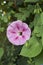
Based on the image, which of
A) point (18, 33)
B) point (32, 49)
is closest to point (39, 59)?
point (32, 49)

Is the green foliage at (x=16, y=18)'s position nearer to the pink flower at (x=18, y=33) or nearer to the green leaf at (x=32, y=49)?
the pink flower at (x=18, y=33)

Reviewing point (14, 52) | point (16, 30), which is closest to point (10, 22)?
point (16, 30)

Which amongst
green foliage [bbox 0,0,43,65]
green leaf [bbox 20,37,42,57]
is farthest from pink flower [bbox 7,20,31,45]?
green leaf [bbox 20,37,42,57]

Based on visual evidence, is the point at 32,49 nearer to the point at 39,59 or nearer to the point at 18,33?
the point at 39,59

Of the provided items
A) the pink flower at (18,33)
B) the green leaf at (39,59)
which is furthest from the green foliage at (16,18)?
the green leaf at (39,59)

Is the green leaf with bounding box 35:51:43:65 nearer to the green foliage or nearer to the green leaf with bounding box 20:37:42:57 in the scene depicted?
the green leaf with bounding box 20:37:42:57

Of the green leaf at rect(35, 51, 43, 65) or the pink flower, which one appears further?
the pink flower
